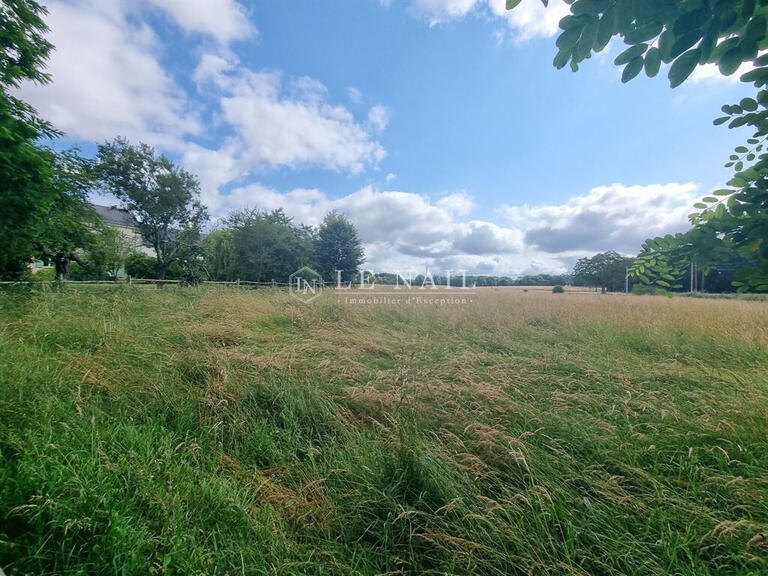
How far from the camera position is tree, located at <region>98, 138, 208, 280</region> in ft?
52.5

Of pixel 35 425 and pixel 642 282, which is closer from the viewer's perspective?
pixel 642 282

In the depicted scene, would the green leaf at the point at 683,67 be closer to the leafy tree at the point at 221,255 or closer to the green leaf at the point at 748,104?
the green leaf at the point at 748,104

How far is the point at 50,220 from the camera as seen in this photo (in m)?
7.08

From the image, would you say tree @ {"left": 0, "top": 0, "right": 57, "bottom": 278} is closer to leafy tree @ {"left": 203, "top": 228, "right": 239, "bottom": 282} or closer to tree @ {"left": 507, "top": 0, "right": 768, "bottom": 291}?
tree @ {"left": 507, "top": 0, "right": 768, "bottom": 291}

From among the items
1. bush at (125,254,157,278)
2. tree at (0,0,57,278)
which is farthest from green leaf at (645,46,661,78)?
bush at (125,254,157,278)

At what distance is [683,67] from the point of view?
750 millimetres

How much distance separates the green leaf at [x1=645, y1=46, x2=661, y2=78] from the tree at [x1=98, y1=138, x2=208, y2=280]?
2241 cm

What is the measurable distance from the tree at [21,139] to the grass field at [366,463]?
11.1 feet

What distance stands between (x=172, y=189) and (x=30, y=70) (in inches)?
495

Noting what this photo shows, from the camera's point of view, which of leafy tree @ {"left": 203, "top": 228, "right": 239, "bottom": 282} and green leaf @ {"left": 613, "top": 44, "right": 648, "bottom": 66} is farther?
leafy tree @ {"left": 203, "top": 228, "right": 239, "bottom": 282}

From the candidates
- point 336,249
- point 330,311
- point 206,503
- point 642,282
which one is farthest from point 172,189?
point 642,282

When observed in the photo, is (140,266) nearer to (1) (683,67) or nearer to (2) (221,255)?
(2) (221,255)

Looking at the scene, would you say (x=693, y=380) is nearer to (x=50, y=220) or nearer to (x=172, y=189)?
(x=50, y=220)

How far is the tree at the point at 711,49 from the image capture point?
66 cm
